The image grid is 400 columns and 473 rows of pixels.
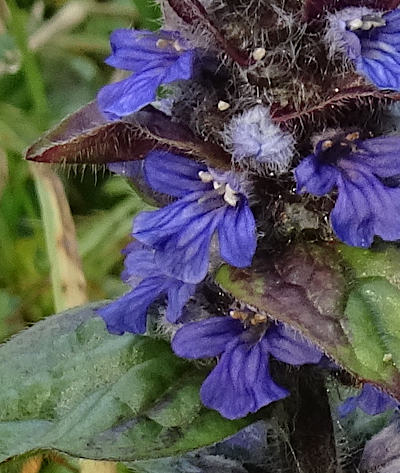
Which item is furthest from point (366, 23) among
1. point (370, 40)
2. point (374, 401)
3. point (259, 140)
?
point (374, 401)

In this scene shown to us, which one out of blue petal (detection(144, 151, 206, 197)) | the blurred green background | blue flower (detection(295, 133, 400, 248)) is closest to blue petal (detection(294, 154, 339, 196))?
blue flower (detection(295, 133, 400, 248))

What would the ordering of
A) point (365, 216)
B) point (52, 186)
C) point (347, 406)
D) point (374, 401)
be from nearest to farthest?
point (365, 216) < point (374, 401) < point (347, 406) < point (52, 186)

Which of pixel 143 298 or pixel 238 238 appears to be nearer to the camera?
pixel 238 238

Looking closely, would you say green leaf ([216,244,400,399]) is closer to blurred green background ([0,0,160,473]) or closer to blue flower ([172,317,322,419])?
blue flower ([172,317,322,419])

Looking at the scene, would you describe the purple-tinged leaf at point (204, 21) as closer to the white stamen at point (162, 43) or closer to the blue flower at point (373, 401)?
the white stamen at point (162, 43)

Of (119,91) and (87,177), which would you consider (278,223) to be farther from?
(87,177)

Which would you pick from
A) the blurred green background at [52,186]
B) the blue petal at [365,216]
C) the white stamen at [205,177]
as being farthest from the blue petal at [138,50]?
the blurred green background at [52,186]

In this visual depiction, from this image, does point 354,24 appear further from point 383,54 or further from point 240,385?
point 240,385
